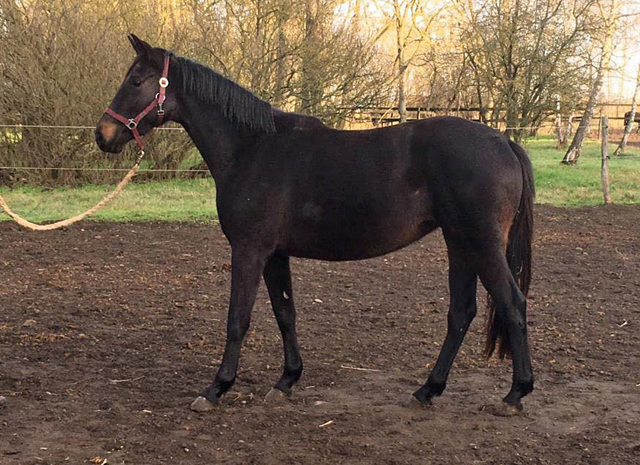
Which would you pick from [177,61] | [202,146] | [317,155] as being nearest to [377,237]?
[317,155]

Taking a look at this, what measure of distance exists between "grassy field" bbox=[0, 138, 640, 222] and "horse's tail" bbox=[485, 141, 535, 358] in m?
7.59

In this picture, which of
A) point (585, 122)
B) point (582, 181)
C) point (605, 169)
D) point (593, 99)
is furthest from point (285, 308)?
point (593, 99)

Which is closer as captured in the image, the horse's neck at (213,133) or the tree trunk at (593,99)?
the horse's neck at (213,133)

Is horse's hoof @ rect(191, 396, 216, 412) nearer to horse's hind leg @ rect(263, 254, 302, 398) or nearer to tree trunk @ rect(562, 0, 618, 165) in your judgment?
horse's hind leg @ rect(263, 254, 302, 398)

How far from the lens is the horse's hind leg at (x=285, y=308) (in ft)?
14.0

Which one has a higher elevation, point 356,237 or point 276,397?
point 356,237

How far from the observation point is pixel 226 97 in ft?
13.9

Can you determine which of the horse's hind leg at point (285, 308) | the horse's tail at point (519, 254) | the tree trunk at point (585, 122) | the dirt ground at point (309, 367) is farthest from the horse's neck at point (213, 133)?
the tree trunk at point (585, 122)

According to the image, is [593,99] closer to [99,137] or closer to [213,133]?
[213,133]

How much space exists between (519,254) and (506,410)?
3.00ft

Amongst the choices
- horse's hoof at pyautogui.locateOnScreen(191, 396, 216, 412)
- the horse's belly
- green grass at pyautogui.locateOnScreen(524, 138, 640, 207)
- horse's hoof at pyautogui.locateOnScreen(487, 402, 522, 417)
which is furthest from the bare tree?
horse's hoof at pyautogui.locateOnScreen(191, 396, 216, 412)

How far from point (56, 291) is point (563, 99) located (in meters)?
14.8

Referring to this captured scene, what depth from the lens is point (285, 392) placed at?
4.17 meters

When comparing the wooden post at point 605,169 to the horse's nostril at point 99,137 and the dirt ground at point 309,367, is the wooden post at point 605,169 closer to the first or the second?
the dirt ground at point 309,367
